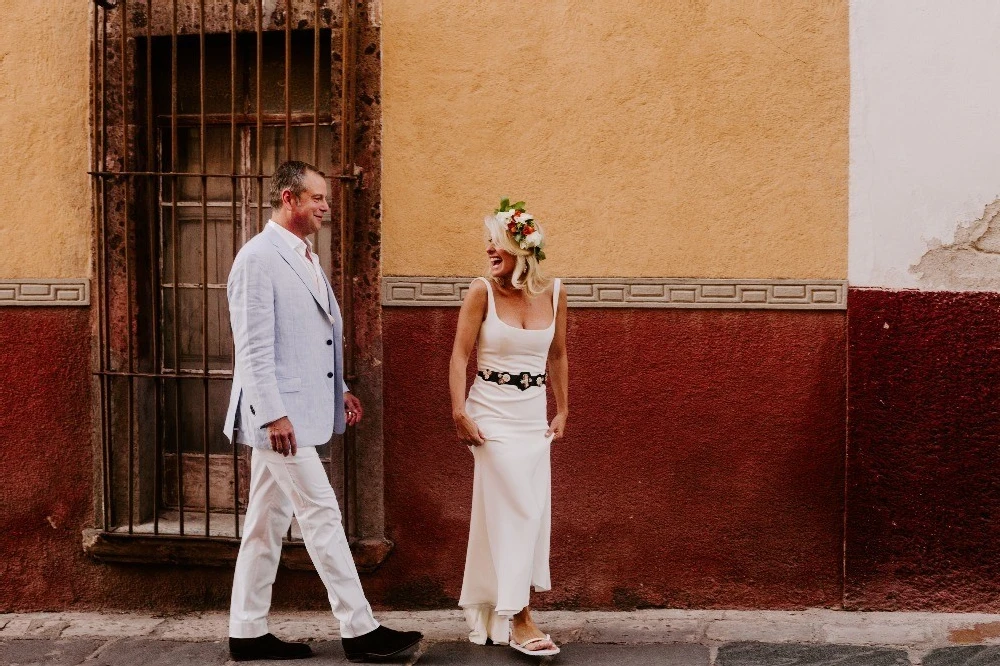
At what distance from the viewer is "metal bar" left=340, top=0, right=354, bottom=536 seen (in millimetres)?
5758

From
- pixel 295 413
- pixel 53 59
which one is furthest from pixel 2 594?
pixel 53 59

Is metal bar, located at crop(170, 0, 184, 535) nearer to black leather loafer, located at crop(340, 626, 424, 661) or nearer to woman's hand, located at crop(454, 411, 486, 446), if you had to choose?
black leather loafer, located at crop(340, 626, 424, 661)

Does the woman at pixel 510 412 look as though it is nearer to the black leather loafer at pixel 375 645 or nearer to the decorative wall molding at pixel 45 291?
the black leather loafer at pixel 375 645

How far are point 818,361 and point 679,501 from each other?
0.92 metres

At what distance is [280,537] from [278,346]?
0.84 metres

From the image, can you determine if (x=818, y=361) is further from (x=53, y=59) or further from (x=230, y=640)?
(x=53, y=59)

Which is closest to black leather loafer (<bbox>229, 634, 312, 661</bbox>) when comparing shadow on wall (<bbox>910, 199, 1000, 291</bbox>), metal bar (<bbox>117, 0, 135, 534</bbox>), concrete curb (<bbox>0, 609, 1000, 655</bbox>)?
concrete curb (<bbox>0, 609, 1000, 655</bbox>)

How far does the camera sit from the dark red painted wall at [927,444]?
5.53 meters

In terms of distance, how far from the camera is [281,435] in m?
4.87

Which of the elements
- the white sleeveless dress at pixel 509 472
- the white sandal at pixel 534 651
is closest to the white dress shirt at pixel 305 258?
the white sleeveless dress at pixel 509 472

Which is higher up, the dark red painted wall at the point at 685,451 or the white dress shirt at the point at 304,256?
the white dress shirt at the point at 304,256

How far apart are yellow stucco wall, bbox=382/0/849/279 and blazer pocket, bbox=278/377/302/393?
1.06 metres

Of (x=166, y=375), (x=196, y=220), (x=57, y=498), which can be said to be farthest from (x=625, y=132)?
(x=57, y=498)

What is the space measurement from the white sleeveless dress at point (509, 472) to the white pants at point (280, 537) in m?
0.55
